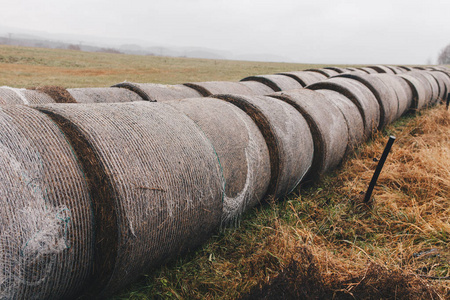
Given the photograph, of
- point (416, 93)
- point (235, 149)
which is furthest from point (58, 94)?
point (416, 93)

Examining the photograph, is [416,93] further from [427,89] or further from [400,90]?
[427,89]

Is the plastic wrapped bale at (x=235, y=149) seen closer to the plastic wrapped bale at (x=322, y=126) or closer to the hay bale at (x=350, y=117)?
the plastic wrapped bale at (x=322, y=126)

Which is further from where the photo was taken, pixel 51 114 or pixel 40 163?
pixel 51 114

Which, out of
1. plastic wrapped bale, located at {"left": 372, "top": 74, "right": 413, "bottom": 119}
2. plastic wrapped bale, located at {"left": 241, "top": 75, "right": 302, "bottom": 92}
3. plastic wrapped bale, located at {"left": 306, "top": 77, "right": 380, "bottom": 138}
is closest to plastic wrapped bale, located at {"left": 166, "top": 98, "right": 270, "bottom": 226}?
plastic wrapped bale, located at {"left": 306, "top": 77, "right": 380, "bottom": 138}

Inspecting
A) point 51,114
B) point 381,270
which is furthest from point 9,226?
point 381,270

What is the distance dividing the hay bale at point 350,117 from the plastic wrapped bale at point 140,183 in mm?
3335

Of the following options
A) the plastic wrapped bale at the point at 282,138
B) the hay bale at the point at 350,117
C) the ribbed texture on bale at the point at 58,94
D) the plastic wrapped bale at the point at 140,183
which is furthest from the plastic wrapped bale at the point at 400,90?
the ribbed texture on bale at the point at 58,94

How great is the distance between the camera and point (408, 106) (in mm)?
9453

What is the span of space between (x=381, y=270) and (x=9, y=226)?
2.46 meters

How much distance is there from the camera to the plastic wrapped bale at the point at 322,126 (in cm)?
420

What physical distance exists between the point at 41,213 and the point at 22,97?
3.25 metres

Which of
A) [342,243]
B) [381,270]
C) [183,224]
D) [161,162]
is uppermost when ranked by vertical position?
[161,162]

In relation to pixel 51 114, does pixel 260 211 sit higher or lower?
lower

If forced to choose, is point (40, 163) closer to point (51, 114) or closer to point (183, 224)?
point (51, 114)
